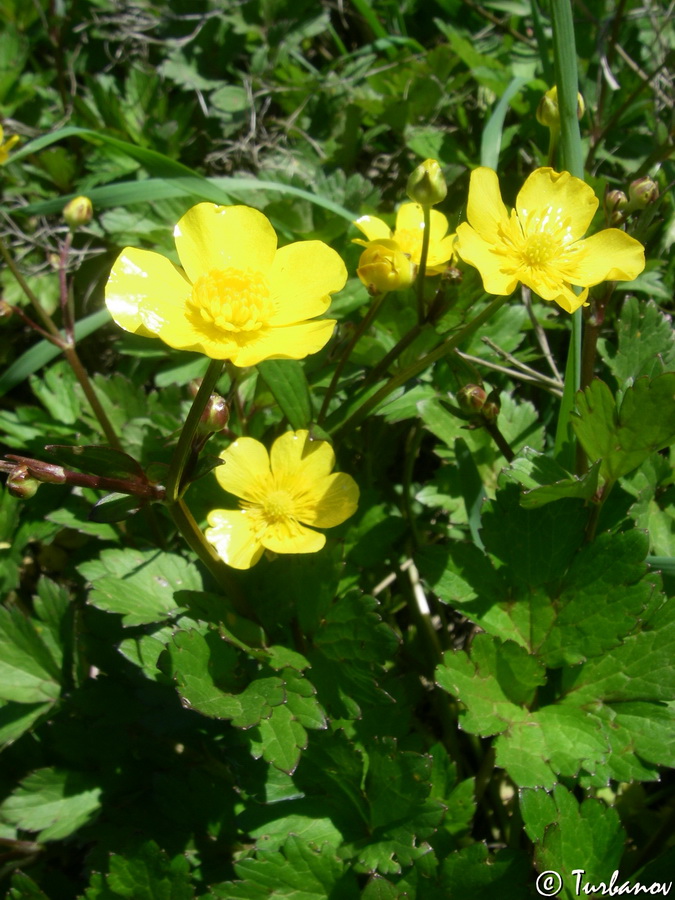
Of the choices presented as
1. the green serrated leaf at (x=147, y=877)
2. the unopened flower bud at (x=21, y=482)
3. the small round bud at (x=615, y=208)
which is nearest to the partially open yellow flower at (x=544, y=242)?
the small round bud at (x=615, y=208)

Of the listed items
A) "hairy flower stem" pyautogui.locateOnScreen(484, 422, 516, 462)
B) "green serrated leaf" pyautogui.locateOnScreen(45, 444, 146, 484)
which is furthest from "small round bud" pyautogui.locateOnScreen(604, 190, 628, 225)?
"green serrated leaf" pyautogui.locateOnScreen(45, 444, 146, 484)

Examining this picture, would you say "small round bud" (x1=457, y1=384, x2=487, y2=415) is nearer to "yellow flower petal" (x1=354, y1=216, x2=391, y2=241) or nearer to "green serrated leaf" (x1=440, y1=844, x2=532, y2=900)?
"yellow flower petal" (x1=354, y1=216, x2=391, y2=241)

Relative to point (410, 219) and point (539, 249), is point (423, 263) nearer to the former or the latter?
point (539, 249)

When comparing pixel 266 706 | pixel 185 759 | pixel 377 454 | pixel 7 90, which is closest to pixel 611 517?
pixel 377 454

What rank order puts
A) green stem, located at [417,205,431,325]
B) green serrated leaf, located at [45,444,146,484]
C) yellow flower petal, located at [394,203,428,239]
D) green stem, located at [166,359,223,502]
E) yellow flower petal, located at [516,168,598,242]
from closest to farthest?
green stem, located at [166,359,223,502]
green serrated leaf, located at [45,444,146,484]
green stem, located at [417,205,431,325]
yellow flower petal, located at [516,168,598,242]
yellow flower petal, located at [394,203,428,239]

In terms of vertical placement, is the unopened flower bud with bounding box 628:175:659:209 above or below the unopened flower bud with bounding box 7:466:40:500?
above

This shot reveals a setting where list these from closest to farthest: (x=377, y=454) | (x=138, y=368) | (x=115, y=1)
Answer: (x=377, y=454) → (x=138, y=368) → (x=115, y=1)

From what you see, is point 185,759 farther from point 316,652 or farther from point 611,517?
point 611,517
